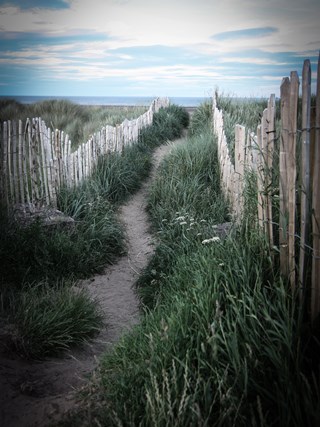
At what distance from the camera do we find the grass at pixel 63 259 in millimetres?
3576

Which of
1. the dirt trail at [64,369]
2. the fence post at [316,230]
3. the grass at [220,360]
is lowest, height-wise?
the dirt trail at [64,369]

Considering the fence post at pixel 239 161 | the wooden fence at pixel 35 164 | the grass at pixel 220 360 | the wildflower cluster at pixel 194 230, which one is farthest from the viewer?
the wooden fence at pixel 35 164

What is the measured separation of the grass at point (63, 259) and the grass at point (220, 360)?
799 millimetres

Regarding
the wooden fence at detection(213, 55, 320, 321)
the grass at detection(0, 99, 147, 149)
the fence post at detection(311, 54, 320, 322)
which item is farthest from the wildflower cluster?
the grass at detection(0, 99, 147, 149)

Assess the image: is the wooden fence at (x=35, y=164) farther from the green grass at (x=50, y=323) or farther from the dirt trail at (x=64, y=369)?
the green grass at (x=50, y=323)

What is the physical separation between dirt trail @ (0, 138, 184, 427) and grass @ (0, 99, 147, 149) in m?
9.21

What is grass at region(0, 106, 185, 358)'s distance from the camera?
358 cm

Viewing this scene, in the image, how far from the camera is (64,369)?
335 centimetres

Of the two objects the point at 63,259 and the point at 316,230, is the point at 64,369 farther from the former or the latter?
the point at 316,230

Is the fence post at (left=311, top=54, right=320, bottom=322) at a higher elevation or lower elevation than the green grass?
higher

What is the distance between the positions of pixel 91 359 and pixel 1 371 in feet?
2.61

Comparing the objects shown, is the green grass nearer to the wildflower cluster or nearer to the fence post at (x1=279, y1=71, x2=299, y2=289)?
the wildflower cluster

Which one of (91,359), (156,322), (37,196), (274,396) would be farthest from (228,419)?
(37,196)

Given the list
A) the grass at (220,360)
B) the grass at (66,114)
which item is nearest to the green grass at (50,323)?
the grass at (220,360)
